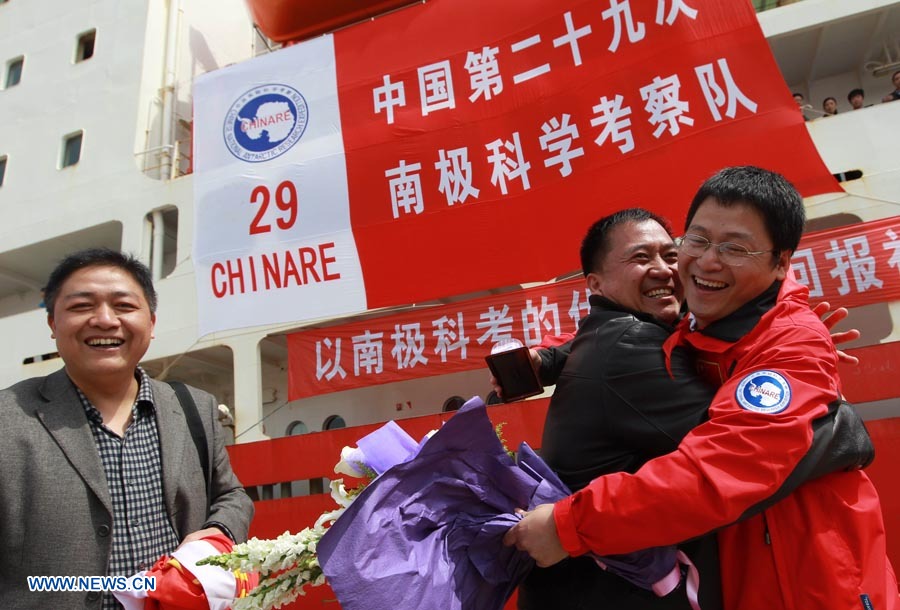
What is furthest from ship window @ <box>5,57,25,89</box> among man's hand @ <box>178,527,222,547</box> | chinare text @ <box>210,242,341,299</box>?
man's hand @ <box>178,527,222,547</box>

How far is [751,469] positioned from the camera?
3.92 ft

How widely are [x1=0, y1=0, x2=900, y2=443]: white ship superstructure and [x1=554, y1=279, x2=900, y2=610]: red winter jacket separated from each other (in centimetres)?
464

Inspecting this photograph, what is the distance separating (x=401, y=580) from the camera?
1.29 meters

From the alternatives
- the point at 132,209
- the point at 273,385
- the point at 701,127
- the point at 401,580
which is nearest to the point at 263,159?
the point at 132,209

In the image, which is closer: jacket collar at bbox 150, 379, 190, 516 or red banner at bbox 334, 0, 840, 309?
jacket collar at bbox 150, 379, 190, 516

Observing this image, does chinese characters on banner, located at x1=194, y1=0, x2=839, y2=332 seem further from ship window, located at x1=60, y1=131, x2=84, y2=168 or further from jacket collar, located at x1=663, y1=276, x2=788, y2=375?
jacket collar, located at x1=663, y1=276, x2=788, y2=375

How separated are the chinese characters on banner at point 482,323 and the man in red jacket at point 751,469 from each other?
3.86 m

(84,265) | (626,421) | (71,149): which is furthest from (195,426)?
(71,149)

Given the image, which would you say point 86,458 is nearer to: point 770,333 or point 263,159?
point 770,333

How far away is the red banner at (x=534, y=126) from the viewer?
518cm

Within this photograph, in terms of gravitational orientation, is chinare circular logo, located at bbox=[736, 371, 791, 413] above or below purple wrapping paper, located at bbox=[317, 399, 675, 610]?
above

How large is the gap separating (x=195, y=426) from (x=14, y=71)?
40.0 feet

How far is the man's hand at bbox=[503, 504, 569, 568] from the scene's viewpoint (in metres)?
1.28

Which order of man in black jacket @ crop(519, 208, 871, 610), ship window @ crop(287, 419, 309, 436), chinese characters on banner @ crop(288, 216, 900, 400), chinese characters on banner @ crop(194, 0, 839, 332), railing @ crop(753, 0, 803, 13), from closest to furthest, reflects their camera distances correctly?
man in black jacket @ crop(519, 208, 871, 610) < chinese characters on banner @ crop(288, 216, 900, 400) < chinese characters on banner @ crop(194, 0, 839, 332) < railing @ crop(753, 0, 803, 13) < ship window @ crop(287, 419, 309, 436)
